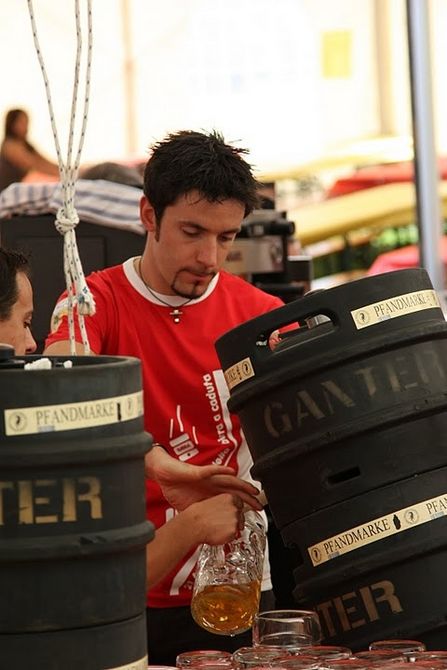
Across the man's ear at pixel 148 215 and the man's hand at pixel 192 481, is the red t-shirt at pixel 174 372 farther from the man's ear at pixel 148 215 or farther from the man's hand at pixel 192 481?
the man's hand at pixel 192 481

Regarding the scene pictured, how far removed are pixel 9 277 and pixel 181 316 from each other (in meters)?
0.39

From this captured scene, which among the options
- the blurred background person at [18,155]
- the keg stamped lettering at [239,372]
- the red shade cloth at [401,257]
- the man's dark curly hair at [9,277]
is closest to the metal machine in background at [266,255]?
the man's dark curly hair at [9,277]

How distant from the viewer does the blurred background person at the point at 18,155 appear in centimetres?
537

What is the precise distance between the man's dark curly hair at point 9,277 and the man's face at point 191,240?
25cm

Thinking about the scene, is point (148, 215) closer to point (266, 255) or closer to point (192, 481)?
point (192, 481)

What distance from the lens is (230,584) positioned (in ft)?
→ 5.98

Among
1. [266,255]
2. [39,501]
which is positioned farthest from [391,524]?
[266,255]

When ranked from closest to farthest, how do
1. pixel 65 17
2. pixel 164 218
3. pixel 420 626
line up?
pixel 420 626 < pixel 164 218 < pixel 65 17

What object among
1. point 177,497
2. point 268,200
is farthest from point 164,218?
point 268,200

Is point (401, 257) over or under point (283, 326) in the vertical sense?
over

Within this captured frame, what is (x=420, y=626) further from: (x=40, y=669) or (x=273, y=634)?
(x=40, y=669)

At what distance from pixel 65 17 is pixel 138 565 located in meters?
4.87

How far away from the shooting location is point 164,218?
2279 millimetres

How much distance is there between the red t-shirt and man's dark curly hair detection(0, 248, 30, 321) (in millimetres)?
160
